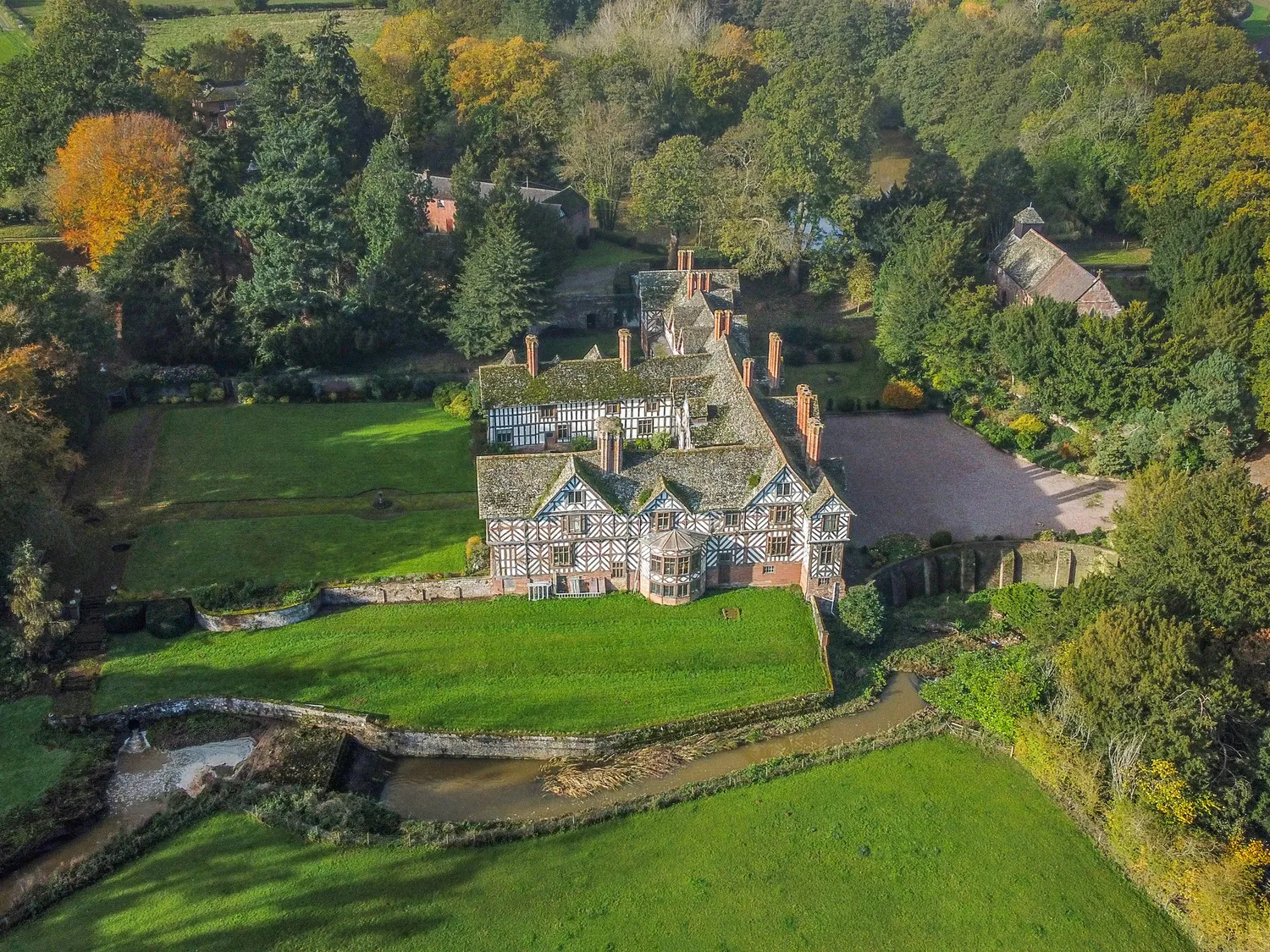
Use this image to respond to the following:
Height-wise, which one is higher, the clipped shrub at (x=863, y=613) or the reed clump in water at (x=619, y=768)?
the clipped shrub at (x=863, y=613)

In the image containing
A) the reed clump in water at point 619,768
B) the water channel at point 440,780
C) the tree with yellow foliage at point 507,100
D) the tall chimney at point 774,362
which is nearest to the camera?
the water channel at point 440,780

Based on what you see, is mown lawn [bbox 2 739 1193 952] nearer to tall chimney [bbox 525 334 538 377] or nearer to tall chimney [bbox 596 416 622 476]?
tall chimney [bbox 596 416 622 476]

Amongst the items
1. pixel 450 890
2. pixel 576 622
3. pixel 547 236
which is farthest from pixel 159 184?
pixel 450 890

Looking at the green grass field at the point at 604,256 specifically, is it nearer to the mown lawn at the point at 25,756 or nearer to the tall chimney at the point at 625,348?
the tall chimney at the point at 625,348

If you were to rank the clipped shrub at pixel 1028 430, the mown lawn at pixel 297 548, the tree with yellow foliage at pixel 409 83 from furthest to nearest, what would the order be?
the tree with yellow foliage at pixel 409 83, the clipped shrub at pixel 1028 430, the mown lawn at pixel 297 548

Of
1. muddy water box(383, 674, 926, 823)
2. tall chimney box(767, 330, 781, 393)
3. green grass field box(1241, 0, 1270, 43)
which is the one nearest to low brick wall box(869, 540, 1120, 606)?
muddy water box(383, 674, 926, 823)

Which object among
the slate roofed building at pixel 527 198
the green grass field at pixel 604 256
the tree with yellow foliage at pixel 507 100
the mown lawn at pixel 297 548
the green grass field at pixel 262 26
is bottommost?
the mown lawn at pixel 297 548

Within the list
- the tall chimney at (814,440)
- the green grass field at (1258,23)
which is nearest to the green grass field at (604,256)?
the tall chimney at (814,440)
